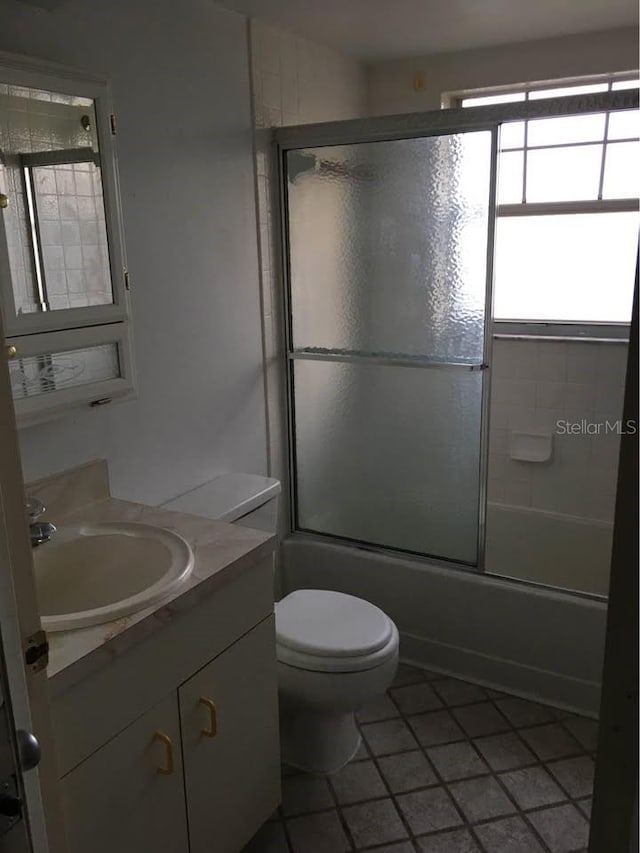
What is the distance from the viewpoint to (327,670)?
1.96 meters

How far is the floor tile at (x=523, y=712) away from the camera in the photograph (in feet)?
7.73

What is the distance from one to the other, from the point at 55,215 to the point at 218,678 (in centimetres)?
110

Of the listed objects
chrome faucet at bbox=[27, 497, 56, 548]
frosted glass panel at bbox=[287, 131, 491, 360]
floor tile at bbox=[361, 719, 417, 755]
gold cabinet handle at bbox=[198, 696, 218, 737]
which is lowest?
floor tile at bbox=[361, 719, 417, 755]

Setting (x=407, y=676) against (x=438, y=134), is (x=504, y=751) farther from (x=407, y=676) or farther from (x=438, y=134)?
(x=438, y=134)

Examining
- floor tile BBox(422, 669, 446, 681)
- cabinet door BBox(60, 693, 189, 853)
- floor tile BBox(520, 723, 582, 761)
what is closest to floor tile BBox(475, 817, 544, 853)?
floor tile BBox(520, 723, 582, 761)

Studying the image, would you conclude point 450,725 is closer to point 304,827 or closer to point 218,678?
point 304,827

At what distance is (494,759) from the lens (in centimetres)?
218

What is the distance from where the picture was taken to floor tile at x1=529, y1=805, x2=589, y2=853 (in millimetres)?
1863

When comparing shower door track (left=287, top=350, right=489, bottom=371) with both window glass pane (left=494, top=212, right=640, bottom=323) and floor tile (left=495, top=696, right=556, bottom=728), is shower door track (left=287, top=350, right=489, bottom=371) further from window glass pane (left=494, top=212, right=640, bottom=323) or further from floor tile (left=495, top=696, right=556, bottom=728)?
floor tile (left=495, top=696, right=556, bottom=728)

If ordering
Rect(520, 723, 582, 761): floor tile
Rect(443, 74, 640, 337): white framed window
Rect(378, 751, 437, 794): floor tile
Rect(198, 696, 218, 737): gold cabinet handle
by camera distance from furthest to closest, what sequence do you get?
Rect(443, 74, 640, 337): white framed window < Rect(520, 723, 582, 761): floor tile < Rect(378, 751, 437, 794): floor tile < Rect(198, 696, 218, 737): gold cabinet handle

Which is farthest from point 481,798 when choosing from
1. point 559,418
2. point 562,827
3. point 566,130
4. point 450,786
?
point 566,130

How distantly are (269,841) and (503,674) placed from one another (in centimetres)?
100

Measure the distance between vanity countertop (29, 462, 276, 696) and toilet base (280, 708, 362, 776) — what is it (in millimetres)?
685

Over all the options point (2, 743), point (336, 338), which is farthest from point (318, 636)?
point (2, 743)
